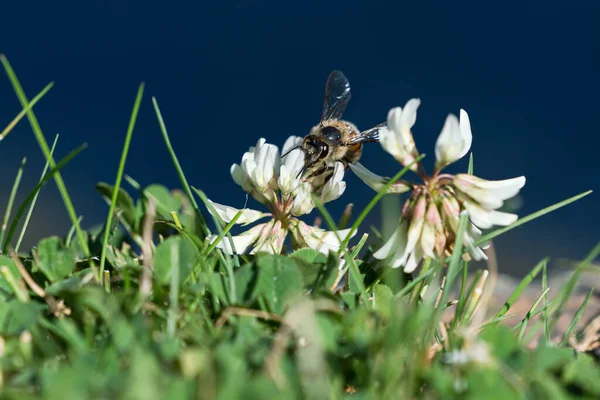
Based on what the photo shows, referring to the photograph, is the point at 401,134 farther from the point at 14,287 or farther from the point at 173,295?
the point at 14,287

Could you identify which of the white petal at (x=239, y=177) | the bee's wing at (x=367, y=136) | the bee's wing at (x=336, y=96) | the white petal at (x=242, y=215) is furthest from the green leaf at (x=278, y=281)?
the bee's wing at (x=336, y=96)

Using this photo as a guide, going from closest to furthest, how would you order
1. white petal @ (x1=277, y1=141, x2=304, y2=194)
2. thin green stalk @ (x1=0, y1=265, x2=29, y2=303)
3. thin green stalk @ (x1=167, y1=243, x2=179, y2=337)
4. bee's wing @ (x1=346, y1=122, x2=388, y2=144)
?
thin green stalk @ (x1=167, y1=243, x2=179, y2=337) < thin green stalk @ (x1=0, y1=265, x2=29, y2=303) < white petal @ (x1=277, y1=141, x2=304, y2=194) < bee's wing @ (x1=346, y1=122, x2=388, y2=144)

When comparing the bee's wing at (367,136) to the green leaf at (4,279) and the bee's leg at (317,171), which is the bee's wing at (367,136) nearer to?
the bee's leg at (317,171)

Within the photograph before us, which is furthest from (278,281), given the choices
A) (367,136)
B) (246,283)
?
(367,136)

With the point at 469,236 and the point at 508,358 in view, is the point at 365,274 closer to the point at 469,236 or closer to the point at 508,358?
the point at 469,236

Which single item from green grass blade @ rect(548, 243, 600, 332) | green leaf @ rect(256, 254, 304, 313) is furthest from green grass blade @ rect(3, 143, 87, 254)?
green grass blade @ rect(548, 243, 600, 332)

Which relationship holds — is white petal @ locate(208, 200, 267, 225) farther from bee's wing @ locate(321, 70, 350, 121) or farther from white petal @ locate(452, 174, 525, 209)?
bee's wing @ locate(321, 70, 350, 121)
